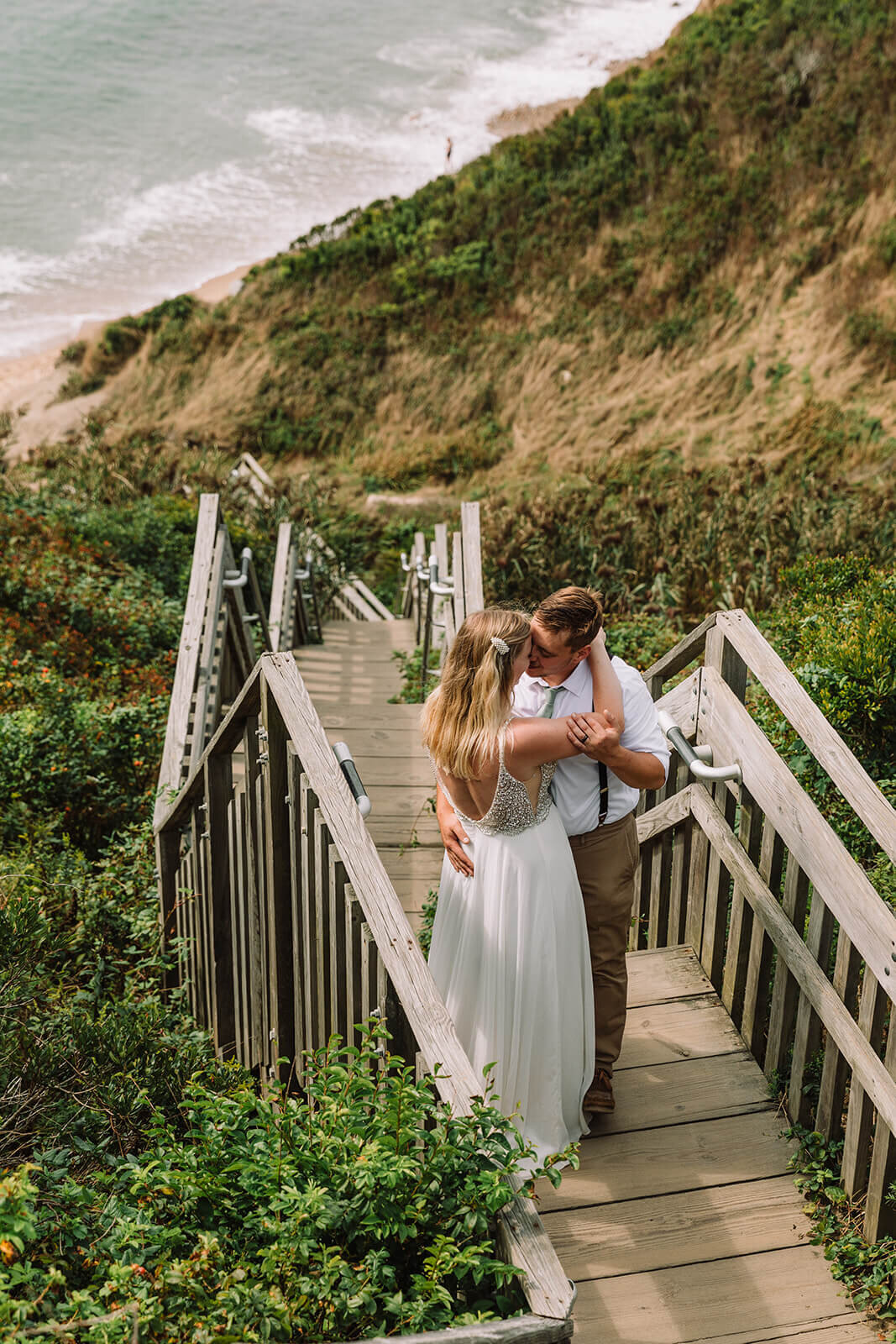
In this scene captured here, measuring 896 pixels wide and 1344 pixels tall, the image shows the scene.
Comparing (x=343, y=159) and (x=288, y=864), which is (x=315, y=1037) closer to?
(x=288, y=864)

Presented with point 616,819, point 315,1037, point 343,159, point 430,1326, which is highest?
point 343,159

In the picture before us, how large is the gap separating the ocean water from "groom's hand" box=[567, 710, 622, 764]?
30206 mm

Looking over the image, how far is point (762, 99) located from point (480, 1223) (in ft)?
75.5

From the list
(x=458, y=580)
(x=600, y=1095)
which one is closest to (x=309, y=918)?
(x=600, y=1095)

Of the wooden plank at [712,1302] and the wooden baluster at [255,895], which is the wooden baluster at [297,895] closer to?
the wooden baluster at [255,895]

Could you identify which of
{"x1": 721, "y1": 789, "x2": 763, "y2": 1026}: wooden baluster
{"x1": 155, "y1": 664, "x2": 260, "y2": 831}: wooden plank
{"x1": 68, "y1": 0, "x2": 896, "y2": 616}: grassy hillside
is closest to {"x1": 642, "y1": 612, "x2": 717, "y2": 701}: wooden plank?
{"x1": 721, "y1": 789, "x2": 763, "y2": 1026}: wooden baluster

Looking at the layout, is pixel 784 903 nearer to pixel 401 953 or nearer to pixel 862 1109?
pixel 862 1109

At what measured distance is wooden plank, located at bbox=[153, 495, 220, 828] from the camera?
512cm

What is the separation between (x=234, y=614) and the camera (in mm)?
6680

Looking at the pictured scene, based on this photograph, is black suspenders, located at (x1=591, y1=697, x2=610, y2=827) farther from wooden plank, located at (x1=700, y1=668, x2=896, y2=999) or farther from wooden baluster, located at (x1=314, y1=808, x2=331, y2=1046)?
wooden baluster, located at (x1=314, y1=808, x2=331, y2=1046)

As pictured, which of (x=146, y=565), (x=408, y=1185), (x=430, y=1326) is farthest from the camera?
(x=146, y=565)

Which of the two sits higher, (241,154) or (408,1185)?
(241,154)

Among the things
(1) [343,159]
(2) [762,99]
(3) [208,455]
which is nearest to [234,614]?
(3) [208,455]

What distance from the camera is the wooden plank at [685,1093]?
3.22 meters
